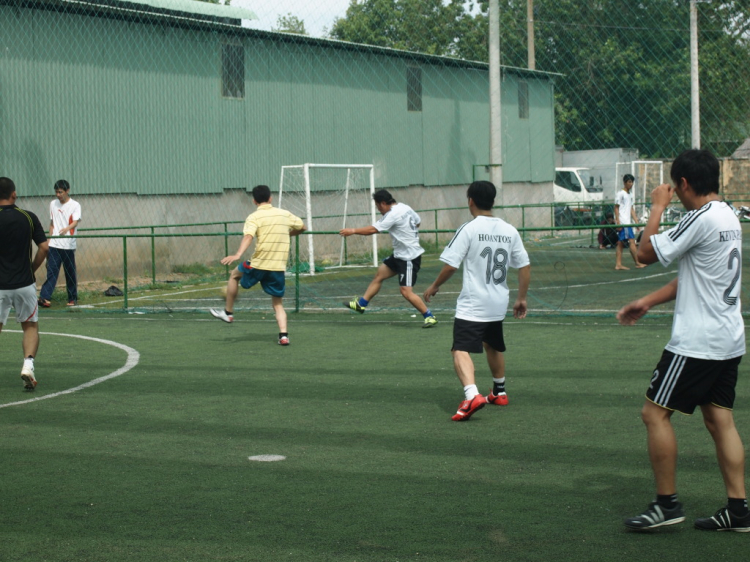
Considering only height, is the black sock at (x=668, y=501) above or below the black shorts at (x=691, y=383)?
below

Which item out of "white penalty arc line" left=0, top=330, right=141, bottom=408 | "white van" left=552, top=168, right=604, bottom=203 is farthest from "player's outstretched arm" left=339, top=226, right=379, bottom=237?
"white van" left=552, top=168, right=604, bottom=203

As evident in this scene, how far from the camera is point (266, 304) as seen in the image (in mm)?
17266

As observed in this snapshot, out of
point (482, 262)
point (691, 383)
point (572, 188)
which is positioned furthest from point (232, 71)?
point (691, 383)

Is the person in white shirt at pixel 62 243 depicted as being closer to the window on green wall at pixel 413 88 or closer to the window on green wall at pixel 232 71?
the window on green wall at pixel 232 71

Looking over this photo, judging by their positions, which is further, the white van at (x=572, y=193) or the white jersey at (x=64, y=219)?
the white van at (x=572, y=193)

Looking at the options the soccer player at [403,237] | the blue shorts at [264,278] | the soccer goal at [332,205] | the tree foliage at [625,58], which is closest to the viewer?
the blue shorts at [264,278]

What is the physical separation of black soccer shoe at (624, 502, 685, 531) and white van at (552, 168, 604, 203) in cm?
3648

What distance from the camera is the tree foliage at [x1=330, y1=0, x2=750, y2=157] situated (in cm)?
3303

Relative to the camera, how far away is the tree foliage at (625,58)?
33.0 metres

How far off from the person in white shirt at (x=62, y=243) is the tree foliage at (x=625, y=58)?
19.9 meters

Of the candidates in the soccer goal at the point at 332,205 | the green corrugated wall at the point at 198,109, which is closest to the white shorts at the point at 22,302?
the green corrugated wall at the point at 198,109

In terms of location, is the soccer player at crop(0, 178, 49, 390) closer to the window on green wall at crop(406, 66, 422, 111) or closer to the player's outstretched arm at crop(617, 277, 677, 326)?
the player's outstretched arm at crop(617, 277, 677, 326)

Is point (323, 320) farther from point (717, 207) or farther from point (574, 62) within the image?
point (574, 62)

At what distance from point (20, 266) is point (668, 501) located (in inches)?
256
